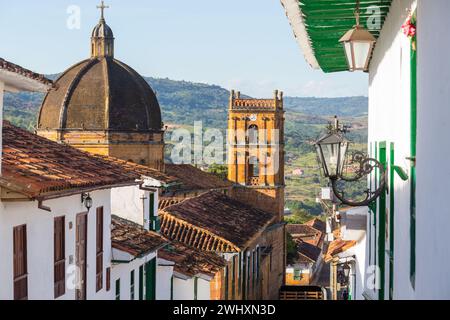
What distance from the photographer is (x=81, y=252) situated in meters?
12.7

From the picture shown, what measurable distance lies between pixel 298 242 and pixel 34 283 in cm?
7317

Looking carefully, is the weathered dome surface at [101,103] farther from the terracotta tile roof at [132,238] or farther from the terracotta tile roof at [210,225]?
the terracotta tile roof at [132,238]

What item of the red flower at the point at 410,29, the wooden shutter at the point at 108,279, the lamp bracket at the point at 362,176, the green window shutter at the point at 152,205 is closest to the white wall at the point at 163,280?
the green window shutter at the point at 152,205

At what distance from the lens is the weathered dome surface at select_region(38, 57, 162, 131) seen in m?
50.3

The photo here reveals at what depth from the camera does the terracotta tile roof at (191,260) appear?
75.9 feet

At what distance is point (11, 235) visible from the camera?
30.3 feet

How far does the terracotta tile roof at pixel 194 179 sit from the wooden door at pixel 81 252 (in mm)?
41234

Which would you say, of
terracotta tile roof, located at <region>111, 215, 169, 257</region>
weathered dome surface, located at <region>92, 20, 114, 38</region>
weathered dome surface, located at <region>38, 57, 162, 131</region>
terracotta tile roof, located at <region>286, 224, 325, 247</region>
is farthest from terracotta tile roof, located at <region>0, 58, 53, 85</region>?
terracotta tile roof, located at <region>286, 224, 325, 247</region>

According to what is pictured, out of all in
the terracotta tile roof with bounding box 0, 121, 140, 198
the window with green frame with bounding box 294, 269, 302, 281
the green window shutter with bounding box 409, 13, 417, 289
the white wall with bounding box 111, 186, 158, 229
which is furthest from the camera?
the window with green frame with bounding box 294, 269, 302, 281

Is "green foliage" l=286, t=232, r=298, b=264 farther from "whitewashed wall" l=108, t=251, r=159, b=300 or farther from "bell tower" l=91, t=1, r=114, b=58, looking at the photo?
"whitewashed wall" l=108, t=251, r=159, b=300

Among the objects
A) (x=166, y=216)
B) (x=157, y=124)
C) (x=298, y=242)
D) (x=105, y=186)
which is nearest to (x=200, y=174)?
(x=157, y=124)

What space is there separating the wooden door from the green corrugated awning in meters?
3.78

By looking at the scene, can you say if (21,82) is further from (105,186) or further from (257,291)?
(257,291)

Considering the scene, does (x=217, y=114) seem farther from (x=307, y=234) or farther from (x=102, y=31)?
(x=102, y=31)
